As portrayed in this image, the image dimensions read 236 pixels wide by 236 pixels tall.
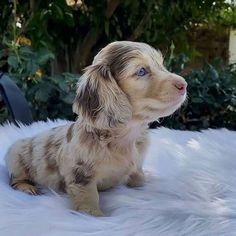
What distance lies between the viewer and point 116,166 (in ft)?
3.02

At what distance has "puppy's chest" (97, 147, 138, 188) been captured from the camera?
911 millimetres

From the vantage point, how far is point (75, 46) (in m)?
2.64

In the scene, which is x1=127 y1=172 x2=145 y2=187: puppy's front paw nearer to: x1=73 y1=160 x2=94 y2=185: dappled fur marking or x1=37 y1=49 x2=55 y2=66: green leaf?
x1=73 y1=160 x2=94 y2=185: dappled fur marking

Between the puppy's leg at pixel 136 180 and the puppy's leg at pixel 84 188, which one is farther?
the puppy's leg at pixel 136 180

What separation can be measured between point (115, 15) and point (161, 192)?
1.74m

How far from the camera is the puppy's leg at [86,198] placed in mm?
886

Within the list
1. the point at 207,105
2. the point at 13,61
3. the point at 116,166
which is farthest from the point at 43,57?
the point at 116,166

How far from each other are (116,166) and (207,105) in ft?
4.03

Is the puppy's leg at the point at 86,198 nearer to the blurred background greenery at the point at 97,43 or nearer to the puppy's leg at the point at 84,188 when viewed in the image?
the puppy's leg at the point at 84,188

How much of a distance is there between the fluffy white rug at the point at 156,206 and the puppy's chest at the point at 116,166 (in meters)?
0.03

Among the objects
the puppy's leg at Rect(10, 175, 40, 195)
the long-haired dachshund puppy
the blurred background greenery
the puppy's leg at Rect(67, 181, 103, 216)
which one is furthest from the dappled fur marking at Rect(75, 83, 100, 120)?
the blurred background greenery

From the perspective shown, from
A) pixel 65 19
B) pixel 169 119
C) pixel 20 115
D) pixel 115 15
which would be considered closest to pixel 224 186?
pixel 20 115

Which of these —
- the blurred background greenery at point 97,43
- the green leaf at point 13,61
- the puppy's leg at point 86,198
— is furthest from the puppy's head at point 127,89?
the green leaf at point 13,61

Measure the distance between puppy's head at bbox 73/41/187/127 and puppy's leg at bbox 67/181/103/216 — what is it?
11 cm
